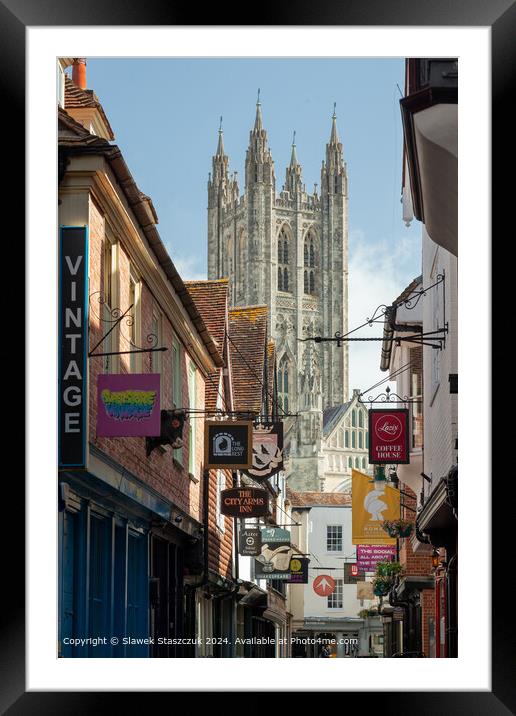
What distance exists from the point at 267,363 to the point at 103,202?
20.2m

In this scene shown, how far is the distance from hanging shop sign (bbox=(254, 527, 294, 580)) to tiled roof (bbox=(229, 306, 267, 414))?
2.78 meters

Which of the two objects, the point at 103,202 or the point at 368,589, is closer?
the point at 103,202

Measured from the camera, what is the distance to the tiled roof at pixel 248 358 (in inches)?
1174

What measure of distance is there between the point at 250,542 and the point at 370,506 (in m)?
3.47

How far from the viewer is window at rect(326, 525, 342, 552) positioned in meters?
73.4

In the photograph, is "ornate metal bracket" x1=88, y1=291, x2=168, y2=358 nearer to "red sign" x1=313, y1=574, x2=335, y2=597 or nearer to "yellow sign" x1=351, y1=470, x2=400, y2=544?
"yellow sign" x1=351, y1=470, x2=400, y2=544

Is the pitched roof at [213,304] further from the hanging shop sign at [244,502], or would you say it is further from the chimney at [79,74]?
the chimney at [79,74]

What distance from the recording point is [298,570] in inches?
1264

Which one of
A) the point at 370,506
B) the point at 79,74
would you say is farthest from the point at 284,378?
the point at 79,74

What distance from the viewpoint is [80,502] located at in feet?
40.2
